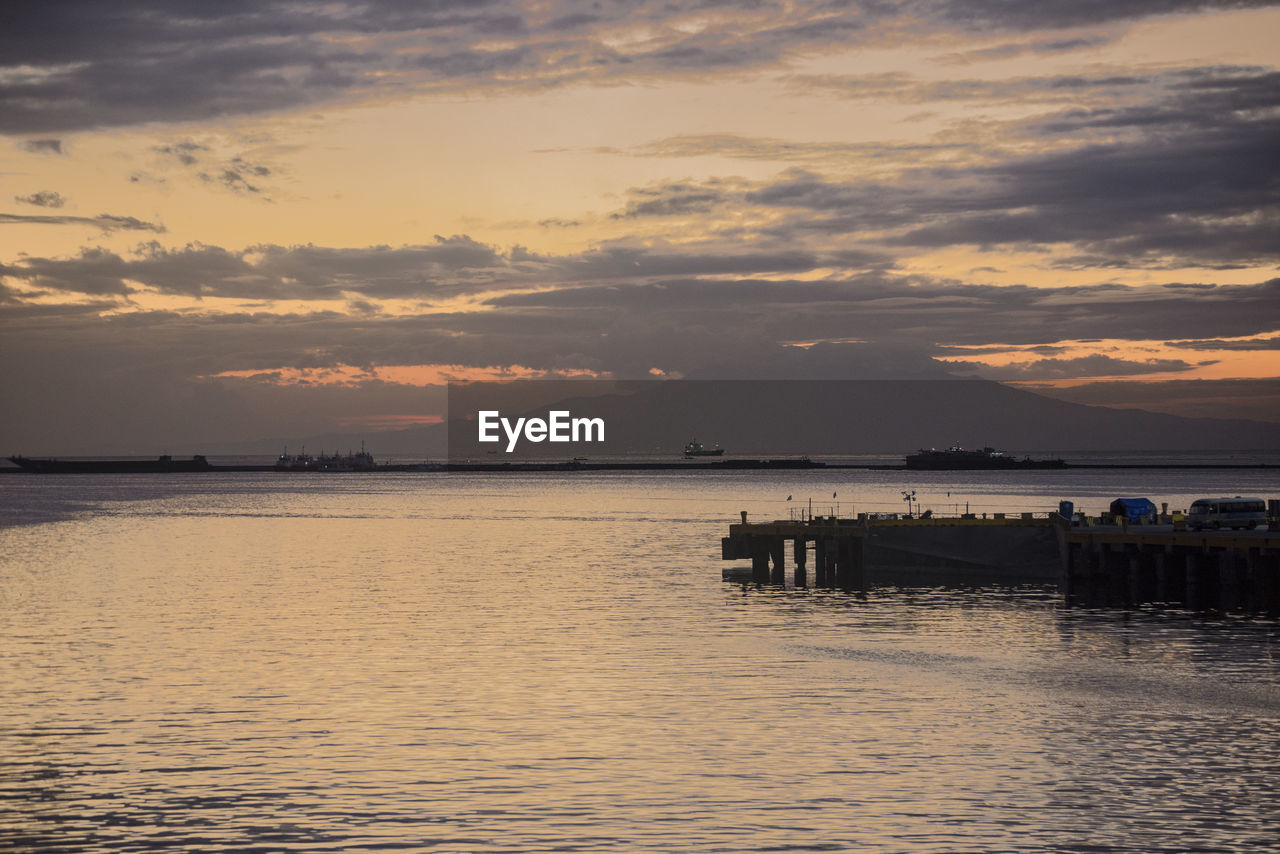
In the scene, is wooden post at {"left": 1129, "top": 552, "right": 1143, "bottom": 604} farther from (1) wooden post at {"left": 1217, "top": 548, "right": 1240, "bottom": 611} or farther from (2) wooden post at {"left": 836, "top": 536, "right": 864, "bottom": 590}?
(2) wooden post at {"left": 836, "top": 536, "right": 864, "bottom": 590}

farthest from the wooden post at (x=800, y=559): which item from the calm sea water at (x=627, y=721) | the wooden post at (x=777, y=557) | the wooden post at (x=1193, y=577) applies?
the wooden post at (x=1193, y=577)

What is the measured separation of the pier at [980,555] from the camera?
69.0 m

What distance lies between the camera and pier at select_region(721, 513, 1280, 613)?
69.0 metres

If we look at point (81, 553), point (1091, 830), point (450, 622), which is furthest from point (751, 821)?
point (81, 553)

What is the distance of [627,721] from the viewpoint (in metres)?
35.4

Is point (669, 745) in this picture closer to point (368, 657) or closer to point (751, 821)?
point (751, 821)

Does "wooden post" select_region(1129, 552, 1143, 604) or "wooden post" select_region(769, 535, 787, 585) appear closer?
"wooden post" select_region(1129, 552, 1143, 604)

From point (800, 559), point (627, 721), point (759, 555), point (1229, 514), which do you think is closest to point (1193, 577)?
point (1229, 514)

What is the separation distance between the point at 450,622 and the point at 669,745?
2710 cm

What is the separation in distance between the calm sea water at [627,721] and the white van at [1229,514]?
332 inches

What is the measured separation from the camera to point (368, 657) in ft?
156

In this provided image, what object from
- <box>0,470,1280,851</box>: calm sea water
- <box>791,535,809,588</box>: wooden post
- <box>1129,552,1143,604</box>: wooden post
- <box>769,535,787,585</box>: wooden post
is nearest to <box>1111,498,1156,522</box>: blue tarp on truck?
<box>1129,552,1143,604</box>: wooden post

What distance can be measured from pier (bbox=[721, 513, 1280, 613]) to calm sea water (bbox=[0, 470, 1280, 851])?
4017 millimetres

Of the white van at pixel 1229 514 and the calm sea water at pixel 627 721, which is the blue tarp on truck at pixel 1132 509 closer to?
the white van at pixel 1229 514
